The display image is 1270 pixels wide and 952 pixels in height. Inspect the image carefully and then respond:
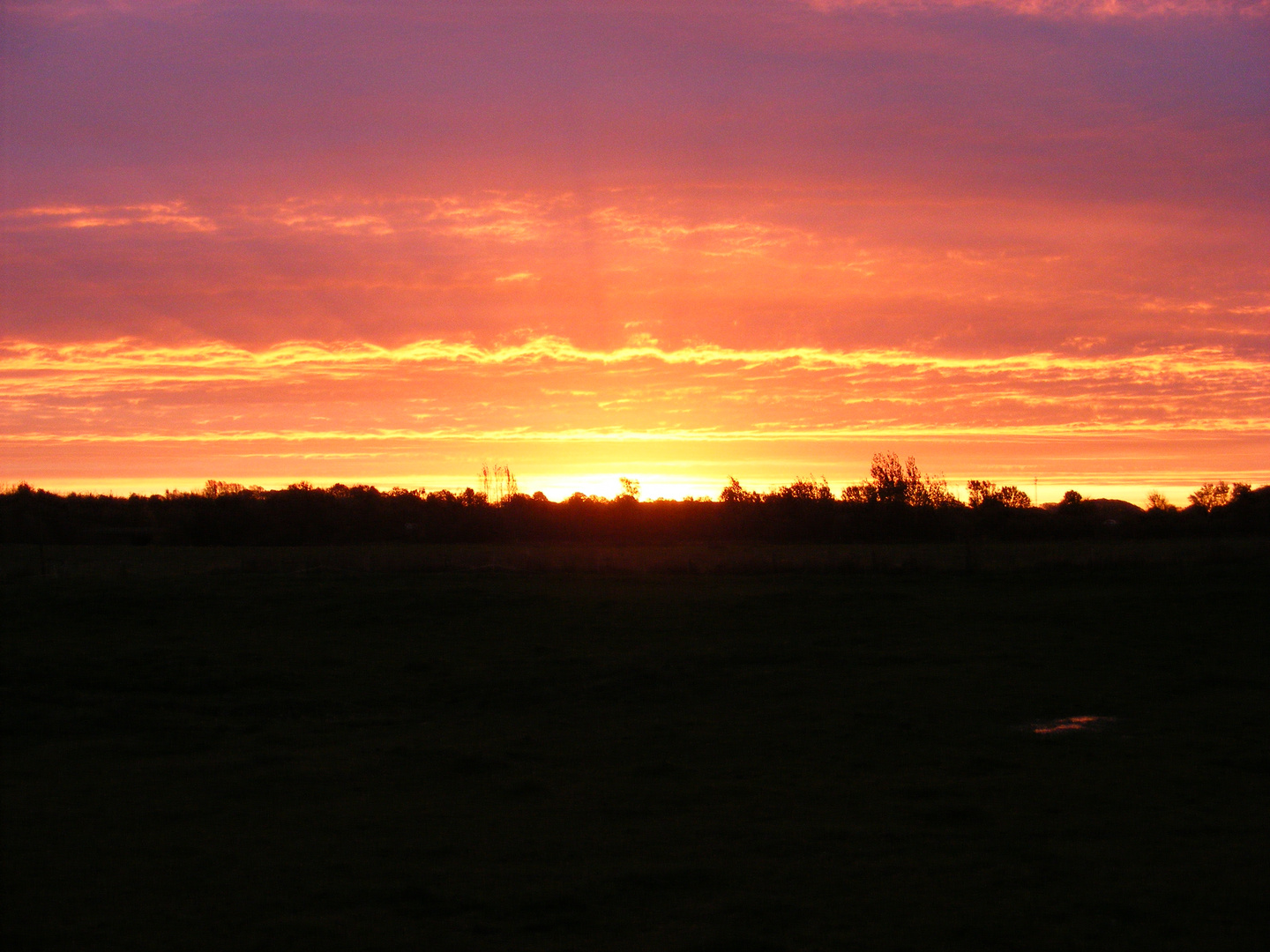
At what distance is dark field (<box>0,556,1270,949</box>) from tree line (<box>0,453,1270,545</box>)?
53.7 metres

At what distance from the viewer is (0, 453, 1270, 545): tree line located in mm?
78312

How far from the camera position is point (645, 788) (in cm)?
1108

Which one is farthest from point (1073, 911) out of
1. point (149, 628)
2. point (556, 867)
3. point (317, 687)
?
point (149, 628)

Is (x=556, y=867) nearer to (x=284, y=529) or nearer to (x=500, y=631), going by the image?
(x=500, y=631)

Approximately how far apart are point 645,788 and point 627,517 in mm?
79427

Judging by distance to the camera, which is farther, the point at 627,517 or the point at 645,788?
the point at 627,517

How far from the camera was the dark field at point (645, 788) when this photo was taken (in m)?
6.70

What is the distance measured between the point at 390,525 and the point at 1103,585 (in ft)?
245

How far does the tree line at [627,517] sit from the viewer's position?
257 ft

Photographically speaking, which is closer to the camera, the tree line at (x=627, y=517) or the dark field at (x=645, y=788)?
the dark field at (x=645, y=788)

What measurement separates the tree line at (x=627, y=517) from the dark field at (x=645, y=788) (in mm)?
53714

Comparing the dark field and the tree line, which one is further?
the tree line

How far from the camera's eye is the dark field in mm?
6699

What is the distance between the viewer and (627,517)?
90.5 meters
